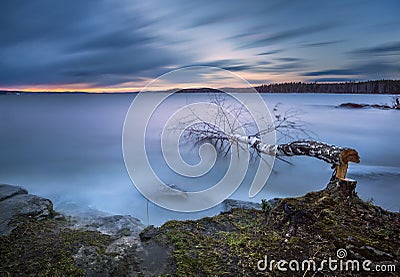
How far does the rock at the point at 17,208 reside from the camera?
321 centimetres

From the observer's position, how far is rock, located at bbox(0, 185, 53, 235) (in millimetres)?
3215

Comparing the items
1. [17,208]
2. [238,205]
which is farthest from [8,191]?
[238,205]

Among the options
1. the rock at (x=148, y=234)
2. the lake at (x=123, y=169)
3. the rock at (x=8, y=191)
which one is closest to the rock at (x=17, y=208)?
the rock at (x=8, y=191)

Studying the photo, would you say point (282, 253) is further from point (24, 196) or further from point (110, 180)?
point (110, 180)

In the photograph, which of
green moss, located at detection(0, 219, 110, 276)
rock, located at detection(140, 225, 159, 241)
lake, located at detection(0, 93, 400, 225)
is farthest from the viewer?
lake, located at detection(0, 93, 400, 225)

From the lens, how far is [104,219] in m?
4.01

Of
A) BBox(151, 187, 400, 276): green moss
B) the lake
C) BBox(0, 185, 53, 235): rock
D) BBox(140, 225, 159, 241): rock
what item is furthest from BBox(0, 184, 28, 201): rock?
BBox(151, 187, 400, 276): green moss

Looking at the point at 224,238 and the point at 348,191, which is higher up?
the point at 348,191

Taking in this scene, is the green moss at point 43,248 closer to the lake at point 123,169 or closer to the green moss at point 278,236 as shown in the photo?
the green moss at point 278,236

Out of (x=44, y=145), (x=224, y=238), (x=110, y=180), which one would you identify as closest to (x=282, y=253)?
(x=224, y=238)

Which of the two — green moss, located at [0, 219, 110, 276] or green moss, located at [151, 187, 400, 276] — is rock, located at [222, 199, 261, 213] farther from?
green moss, located at [0, 219, 110, 276]

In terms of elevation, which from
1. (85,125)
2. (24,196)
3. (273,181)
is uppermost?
(85,125)

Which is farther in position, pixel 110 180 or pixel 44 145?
pixel 44 145

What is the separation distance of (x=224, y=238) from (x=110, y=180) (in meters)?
5.04
